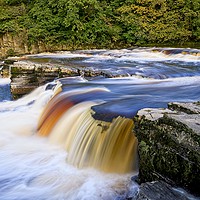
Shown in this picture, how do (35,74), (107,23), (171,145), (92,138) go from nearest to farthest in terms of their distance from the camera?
1. (171,145)
2. (92,138)
3. (35,74)
4. (107,23)

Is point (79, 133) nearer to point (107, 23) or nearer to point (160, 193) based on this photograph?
point (160, 193)

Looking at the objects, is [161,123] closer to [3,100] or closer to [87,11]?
[3,100]

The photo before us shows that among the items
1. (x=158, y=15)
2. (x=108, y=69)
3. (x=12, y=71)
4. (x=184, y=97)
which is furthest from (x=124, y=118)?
(x=158, y=15)

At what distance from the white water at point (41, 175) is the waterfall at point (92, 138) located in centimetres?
13

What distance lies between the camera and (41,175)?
4.44 meters

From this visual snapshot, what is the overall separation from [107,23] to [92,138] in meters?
12.8

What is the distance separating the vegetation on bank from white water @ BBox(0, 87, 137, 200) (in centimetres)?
1026

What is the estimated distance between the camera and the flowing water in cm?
412

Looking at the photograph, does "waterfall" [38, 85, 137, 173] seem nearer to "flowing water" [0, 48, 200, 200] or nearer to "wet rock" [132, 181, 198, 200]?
"flowing water" [0, 48, 200, 200]

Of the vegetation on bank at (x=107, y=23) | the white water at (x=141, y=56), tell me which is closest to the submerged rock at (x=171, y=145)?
the white water at (x=141, y=56)

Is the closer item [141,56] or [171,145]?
[171,145]

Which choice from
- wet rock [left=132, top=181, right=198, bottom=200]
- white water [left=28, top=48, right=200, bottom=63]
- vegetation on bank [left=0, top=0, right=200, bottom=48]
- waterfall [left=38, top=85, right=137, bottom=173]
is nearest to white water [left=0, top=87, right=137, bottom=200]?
waterfall [left=38, top=85, right=137, bottom=173]

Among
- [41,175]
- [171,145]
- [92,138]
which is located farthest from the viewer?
[92,138]

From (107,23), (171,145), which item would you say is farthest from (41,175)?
(107,23)
